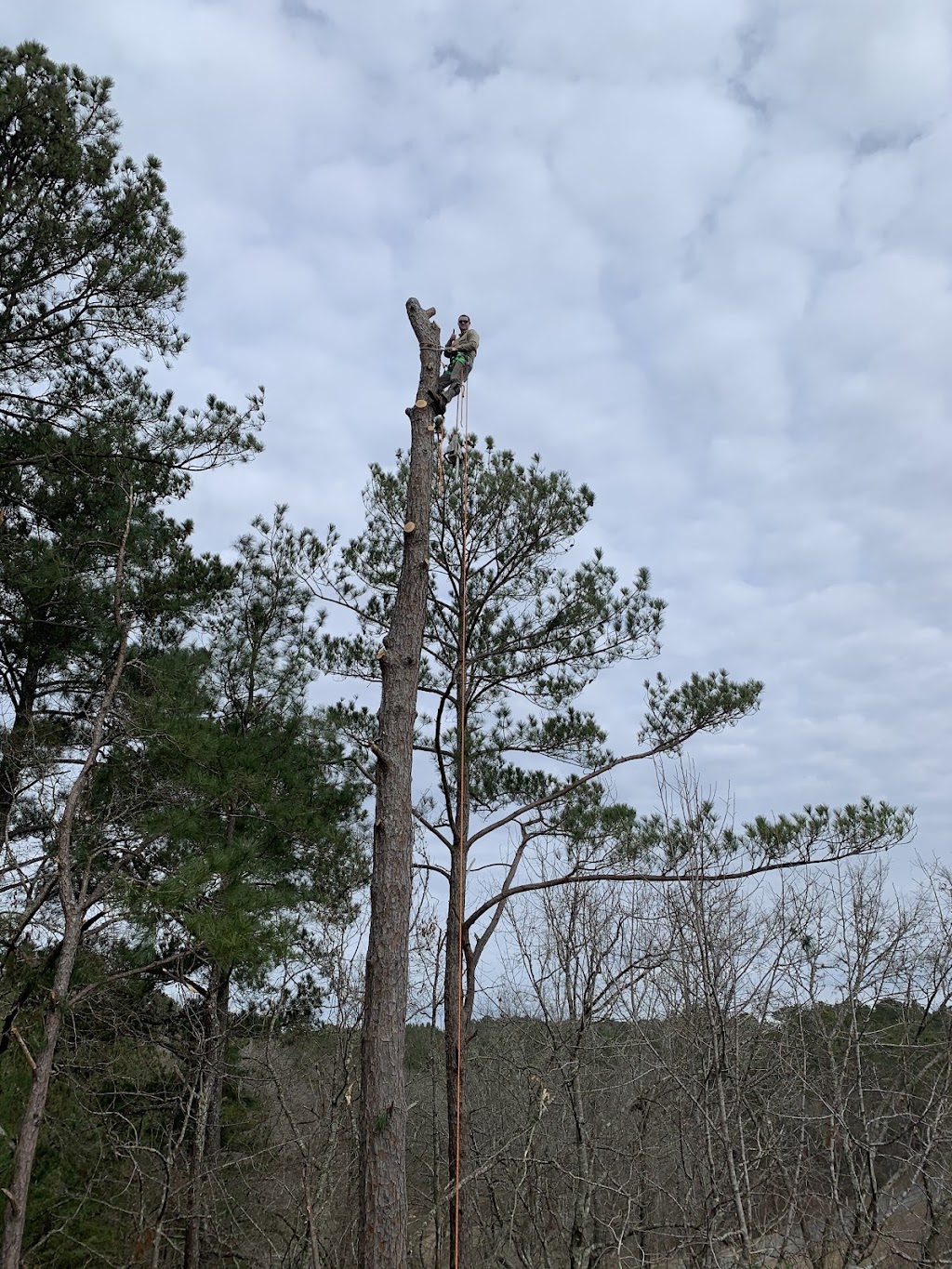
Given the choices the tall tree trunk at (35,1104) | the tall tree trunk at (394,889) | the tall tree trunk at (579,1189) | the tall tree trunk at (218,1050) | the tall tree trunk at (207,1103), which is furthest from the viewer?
the tall tree trunk at (218,1050)

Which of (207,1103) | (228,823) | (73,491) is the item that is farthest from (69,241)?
(207,1103)

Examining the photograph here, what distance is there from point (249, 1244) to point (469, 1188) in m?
2.19

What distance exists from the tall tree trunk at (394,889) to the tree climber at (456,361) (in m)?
0.08

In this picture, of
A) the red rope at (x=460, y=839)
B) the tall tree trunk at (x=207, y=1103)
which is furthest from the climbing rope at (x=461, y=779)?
the tall tree trunk at (x=207, y=1103)

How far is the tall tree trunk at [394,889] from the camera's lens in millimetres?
3822

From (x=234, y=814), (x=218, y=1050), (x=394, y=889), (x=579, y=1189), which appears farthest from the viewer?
(x=218, y=1050)

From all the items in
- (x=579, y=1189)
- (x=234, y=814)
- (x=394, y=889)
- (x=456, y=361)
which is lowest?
(x=579, y=1189)

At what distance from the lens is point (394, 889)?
434 cm

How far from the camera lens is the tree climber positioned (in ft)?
17.7

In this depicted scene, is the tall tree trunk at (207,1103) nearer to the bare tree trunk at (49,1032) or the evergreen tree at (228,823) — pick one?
the evergreen tree at (228,823)

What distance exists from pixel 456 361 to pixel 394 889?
3018mm

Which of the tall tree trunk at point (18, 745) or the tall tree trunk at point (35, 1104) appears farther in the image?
the tall tree trunk at point (18, 745)

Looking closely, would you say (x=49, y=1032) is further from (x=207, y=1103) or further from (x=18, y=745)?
(x=207, y=1103)

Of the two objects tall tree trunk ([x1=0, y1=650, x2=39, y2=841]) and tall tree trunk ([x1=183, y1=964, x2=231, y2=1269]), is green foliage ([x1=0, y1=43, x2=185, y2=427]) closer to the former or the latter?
tall tree trunk ([x1=0, y1=650, x2=39, y2=841])
